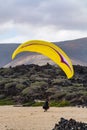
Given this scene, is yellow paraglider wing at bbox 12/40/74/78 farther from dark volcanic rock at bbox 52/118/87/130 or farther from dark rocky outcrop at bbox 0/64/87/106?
dark rocky outcrop at bbox 0/64/87/106

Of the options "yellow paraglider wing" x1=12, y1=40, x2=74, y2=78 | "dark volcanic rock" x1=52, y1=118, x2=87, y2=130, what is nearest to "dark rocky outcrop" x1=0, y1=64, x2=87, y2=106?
"yellow paraglider wing" x1=12, y1=40, x2=74, y2=78

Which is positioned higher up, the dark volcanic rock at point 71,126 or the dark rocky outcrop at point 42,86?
the dark rocky outcrop at point 42,86

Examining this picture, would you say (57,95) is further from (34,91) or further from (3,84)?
(3,84)

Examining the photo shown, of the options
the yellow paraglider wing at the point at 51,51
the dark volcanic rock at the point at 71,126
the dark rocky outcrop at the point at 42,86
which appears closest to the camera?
the dark volcanic rock at the point at 71,126

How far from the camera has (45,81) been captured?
92.2 m

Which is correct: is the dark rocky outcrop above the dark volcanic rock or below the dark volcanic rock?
above

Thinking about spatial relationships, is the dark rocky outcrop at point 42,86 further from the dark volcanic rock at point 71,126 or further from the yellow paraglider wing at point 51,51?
the dark volcanic rock at point 71,126

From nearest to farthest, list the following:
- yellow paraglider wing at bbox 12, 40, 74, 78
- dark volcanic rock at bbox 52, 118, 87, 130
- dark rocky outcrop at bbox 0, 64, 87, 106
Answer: dark volcanic rock at bbox 52, 118, 87, 130, yellow paraglider wing at bbox 12, 40, 74, 78, dark rocky outcrop at bbox 0, 64, 87, 106

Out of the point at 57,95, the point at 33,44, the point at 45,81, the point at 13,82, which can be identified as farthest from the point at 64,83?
the point at 33,44

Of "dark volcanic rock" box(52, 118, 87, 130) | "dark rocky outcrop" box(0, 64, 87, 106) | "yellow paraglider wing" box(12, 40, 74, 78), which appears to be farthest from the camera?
"dark rocky outcrop" box(0, 64, 87, 106)

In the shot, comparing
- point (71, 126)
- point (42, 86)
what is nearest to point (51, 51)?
point (71, 126)

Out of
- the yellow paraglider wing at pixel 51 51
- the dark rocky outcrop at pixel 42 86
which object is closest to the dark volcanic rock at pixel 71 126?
the yellow paraglider wing at pixel 51 51

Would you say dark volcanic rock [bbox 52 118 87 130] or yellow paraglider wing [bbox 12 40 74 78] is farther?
yellow paraglider wing [bbox 12 40 74 78]

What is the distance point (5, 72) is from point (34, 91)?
1374 inches
